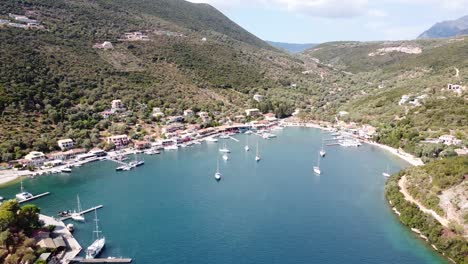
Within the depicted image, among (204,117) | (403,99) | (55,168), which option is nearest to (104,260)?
(55,168)

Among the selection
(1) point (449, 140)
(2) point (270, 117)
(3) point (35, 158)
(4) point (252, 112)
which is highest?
(4) point (252, 112)

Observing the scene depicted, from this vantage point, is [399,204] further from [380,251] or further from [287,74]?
[287,74]

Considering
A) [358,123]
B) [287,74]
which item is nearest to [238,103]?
[358,123]

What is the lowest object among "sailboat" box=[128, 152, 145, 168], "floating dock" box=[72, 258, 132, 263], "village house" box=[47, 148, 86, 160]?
"floating dock" box=[72, 258, 132, 263]

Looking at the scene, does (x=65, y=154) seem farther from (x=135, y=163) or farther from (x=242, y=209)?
(x=242, y=209)

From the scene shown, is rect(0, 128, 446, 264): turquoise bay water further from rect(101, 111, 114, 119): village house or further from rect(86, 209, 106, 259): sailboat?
rect(101, 111, 114, 119): village house

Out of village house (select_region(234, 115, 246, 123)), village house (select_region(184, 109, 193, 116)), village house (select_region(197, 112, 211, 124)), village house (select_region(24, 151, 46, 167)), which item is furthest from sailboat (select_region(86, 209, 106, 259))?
village house (select_region(234, 115, 246, 123))
